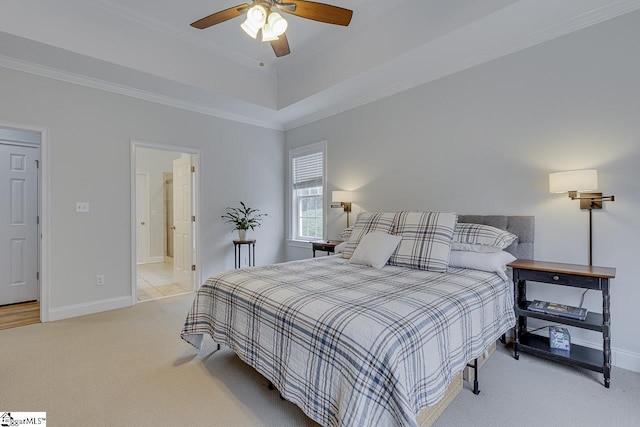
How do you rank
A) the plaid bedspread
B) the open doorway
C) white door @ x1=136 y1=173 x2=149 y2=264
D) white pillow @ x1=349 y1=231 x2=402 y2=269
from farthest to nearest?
white door @ x1=136 y1=173 x2=149 y2=264
the open doorway
white pillow @ x1=349 y1=231 x2=402 y2=269
the plaid bedspread

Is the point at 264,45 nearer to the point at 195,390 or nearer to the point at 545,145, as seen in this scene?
the point at 545,145

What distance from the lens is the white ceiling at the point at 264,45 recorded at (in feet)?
8.18

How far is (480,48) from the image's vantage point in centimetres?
282

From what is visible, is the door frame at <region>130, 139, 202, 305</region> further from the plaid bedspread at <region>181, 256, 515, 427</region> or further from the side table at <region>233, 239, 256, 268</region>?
the plaid bedspread at <region>181, 256, 515, 427</region>

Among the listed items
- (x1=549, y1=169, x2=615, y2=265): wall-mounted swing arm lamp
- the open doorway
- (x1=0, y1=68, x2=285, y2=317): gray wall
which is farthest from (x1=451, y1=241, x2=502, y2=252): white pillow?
the open doorway

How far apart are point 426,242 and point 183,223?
3.68 meters

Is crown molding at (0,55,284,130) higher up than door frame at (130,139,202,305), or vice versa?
crown molding at (0,55,284,130)

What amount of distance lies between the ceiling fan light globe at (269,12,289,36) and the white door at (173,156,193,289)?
288 centimetres

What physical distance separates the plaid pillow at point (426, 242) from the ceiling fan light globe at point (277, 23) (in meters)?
1.90

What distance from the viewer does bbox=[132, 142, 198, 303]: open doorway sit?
436 centimetres

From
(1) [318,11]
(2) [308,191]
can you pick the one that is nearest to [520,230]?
(1) [318,11]

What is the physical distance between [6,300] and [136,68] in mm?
3356

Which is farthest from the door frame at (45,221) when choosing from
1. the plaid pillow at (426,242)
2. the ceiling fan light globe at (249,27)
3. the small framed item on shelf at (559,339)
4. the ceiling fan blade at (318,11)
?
the small framed item on shelf at (559,339)

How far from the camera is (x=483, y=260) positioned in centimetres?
237
